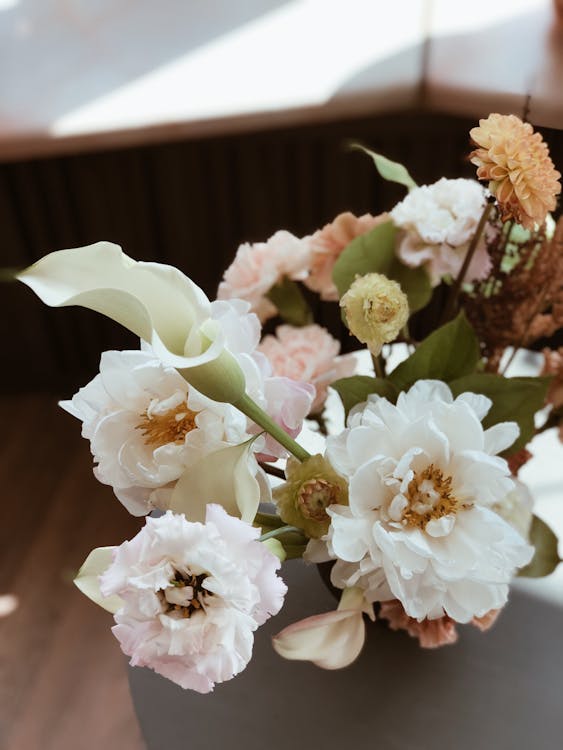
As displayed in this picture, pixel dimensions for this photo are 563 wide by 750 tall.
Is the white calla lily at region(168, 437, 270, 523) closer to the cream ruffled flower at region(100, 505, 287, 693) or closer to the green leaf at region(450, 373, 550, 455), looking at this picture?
the cream ruffled flower at region(100, 505, 287, 693)

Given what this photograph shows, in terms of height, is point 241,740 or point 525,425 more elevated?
point 525,425

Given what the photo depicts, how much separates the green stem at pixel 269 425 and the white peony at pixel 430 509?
3 centimetres

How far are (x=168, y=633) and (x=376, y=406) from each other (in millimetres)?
167

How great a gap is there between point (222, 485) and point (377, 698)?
34 cm

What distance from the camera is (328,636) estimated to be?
1.50ft

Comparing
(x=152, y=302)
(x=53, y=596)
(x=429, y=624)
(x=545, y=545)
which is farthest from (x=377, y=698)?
(x=53, y=596)

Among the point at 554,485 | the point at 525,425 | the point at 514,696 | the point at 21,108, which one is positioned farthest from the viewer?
the point at 21,108

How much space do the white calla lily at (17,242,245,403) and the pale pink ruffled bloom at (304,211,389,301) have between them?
22cm

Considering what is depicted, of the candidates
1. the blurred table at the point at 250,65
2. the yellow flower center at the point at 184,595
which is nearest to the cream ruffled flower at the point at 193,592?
the yellow flower center at the point at 184,595

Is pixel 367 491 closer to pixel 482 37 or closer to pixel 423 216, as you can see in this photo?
pixel 423 216

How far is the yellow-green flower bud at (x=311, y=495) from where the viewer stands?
1.54 ft

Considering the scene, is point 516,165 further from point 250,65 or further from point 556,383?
point 250,65

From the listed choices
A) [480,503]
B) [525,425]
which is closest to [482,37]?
[525,425]

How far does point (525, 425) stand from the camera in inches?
22.0
